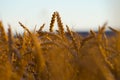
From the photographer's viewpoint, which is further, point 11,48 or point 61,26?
point 61,26

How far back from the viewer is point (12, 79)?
0.66 metres

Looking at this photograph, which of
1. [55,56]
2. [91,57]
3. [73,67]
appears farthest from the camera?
[73,67]

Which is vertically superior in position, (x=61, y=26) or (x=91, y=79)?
(x=61, y=26)

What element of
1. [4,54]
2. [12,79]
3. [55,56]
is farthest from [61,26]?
[12,79]

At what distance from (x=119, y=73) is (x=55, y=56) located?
157mm

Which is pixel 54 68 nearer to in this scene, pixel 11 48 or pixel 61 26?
pixel 11 48

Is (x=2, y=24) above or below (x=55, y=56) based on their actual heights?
above

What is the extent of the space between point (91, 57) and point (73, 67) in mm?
255

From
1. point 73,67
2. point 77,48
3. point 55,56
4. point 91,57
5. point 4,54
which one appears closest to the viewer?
point 91,57

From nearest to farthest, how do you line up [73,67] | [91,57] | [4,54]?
[91,57], [73,67], [4,54]

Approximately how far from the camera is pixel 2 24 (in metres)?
1.14

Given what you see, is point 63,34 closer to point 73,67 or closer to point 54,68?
point 73,67

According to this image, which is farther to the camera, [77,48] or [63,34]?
[63,34]

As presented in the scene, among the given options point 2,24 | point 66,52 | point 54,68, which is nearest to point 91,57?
point 54,68
